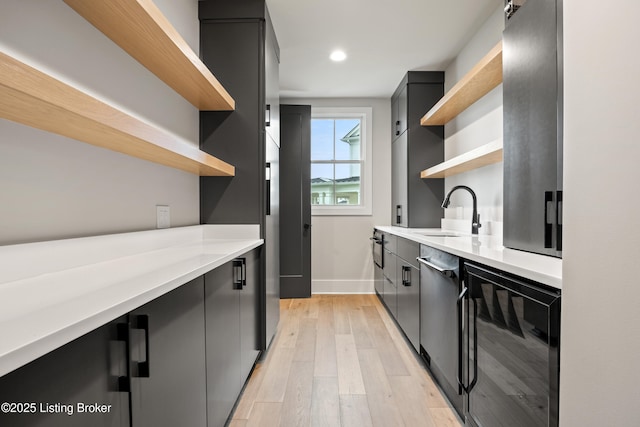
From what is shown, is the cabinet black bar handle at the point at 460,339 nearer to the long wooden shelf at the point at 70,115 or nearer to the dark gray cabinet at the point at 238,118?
the dark gray cabinet at the point at 238,118

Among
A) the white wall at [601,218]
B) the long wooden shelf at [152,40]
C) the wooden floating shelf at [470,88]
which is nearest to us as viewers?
the white wall at [601,218]

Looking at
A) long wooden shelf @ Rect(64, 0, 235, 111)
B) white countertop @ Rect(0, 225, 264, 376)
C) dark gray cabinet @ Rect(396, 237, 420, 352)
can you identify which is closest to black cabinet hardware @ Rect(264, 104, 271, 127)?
long wooden shelf @ Rect(64, 0, 235, 111)

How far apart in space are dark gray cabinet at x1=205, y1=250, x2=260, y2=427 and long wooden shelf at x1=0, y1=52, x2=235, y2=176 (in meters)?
0.58

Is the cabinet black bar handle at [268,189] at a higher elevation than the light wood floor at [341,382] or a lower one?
higher

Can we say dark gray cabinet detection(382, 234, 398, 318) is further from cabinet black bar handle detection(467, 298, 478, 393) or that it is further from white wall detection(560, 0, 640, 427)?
white wall detection(560, 0, 640, 427)

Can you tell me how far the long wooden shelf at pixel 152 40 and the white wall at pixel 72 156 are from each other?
5 centimetres

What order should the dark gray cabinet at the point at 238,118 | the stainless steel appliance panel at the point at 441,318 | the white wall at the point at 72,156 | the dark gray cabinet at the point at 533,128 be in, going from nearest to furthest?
the white wall at the point at 72,156, the dark gray cabinet at the point at 533,128, the stainless steel appliance panel at the point at 441,318, the dark gray cabinet at the point at 238,118

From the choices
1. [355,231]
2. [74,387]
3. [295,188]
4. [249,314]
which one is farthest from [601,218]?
[355,231]

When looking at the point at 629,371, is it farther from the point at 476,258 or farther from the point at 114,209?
the point at 114,209

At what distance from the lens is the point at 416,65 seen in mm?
3408

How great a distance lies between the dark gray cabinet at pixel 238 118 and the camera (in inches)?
89.7

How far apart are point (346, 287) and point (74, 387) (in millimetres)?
3931

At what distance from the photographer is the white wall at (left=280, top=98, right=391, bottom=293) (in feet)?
14.4

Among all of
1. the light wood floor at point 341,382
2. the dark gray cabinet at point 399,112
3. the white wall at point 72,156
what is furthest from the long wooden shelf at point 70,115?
the dark gray cabinet at point 399,112
